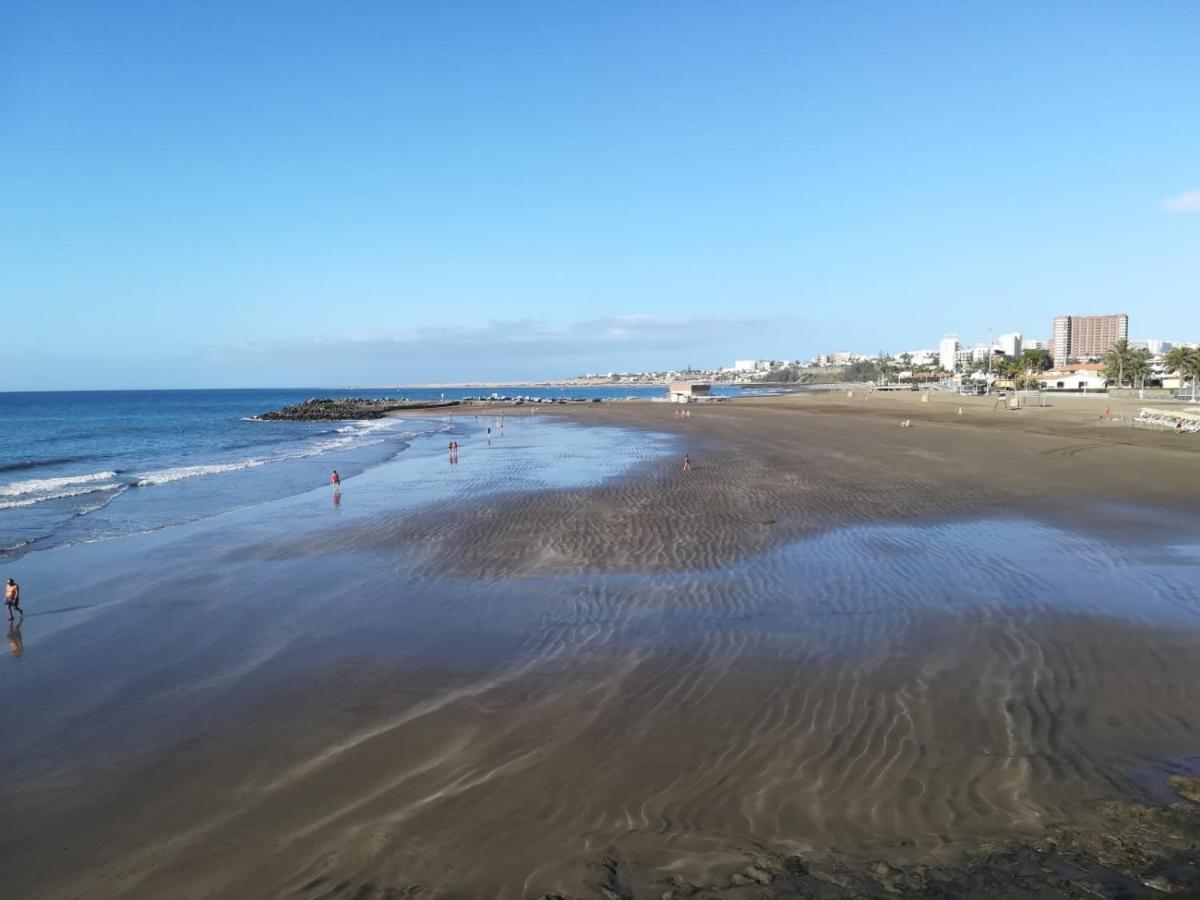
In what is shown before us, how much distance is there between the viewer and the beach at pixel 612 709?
18.4ft

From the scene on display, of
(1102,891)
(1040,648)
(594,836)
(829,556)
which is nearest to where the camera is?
(1102,891)

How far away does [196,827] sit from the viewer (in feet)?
20.8

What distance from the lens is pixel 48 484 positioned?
31.8 m

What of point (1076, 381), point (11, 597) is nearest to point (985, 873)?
point (11, 597)

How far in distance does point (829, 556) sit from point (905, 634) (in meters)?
4.87

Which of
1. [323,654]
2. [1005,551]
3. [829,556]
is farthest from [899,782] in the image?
[1005,551]

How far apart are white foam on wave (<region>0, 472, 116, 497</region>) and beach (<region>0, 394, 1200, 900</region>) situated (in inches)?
570

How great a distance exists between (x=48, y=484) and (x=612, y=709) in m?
33.7

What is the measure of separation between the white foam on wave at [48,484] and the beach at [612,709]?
14.5 meters

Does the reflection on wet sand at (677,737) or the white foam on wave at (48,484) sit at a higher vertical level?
the reflection on wet sand at (677,737)

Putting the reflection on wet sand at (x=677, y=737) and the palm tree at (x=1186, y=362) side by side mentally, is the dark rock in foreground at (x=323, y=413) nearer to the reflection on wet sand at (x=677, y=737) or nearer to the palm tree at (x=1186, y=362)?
the reflection on wet sand at (x=677, y=737)

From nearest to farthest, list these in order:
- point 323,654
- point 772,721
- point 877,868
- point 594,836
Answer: point 877,868, point 594,836, point 772,721, point 323,654

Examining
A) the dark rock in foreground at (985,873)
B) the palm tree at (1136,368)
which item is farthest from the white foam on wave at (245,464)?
the palm tree at (1136,368)

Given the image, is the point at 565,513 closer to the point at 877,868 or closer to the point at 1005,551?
the point at 1005,551
